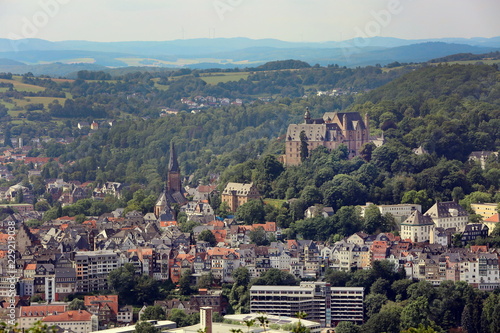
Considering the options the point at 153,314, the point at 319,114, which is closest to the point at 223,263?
the point at 153,314

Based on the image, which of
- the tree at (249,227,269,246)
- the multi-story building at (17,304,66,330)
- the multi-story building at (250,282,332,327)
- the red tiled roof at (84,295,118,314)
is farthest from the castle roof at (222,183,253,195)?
the multi-story building at (17,304,66,330)

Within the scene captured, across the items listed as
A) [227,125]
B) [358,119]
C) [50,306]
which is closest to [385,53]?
[227,125]

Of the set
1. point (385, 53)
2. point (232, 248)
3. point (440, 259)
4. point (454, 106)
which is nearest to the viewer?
point (440, 259)

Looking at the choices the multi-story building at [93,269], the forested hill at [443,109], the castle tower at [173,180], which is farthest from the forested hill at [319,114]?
the multi-story building at [93,269]

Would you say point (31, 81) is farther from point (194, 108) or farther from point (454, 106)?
point (454, 106)

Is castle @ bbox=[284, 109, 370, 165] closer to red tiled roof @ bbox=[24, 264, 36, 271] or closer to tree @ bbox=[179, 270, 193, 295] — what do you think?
tree @ bbox=[179, 270, 193, 295]

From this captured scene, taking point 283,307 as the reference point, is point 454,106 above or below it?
above
